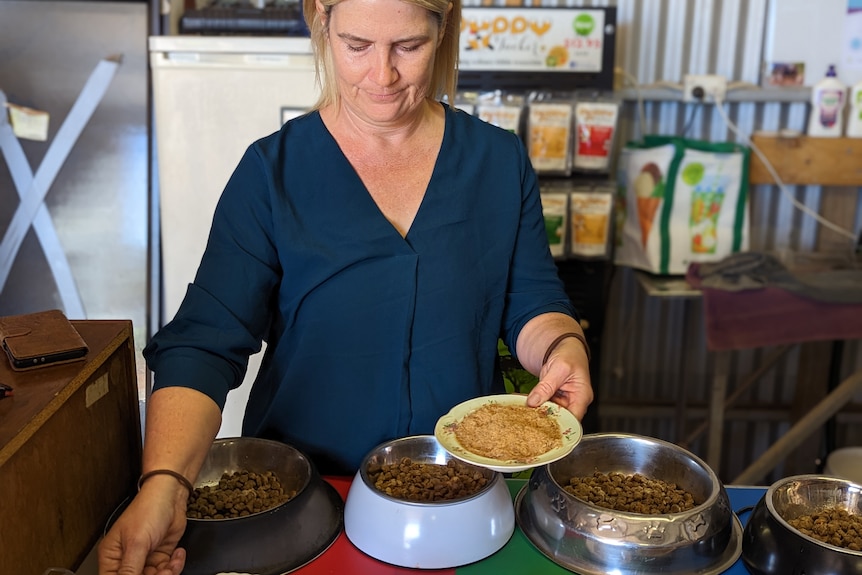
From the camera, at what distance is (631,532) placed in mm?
1104

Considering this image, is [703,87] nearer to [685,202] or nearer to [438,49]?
[685,202]

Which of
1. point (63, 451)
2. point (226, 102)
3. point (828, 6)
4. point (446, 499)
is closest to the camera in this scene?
point (63, 451)

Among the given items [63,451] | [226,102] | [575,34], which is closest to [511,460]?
[63,451]

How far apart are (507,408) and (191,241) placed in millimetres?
1686

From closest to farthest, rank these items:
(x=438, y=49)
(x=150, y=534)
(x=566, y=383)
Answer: (x=150, y=534) < (x=566, y=383) < (x=438, y=49)

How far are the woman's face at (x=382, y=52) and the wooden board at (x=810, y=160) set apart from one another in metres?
2.12

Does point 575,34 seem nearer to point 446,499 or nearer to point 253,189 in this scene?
point 253,189

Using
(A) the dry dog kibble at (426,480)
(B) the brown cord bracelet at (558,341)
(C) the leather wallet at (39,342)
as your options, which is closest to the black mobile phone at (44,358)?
(C) the leather wallet at (39,342)

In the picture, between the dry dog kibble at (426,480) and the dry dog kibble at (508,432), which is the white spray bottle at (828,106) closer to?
the dry dog kibble at (508,432)

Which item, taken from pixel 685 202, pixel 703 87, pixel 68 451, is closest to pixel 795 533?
pixel 68 451

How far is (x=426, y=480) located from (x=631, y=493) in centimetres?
29

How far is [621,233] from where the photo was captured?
10.2 ft

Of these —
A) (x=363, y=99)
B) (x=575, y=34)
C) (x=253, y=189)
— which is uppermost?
(x=575, y=34)

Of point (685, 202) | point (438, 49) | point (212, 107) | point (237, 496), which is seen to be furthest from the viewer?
point (685, 202)
